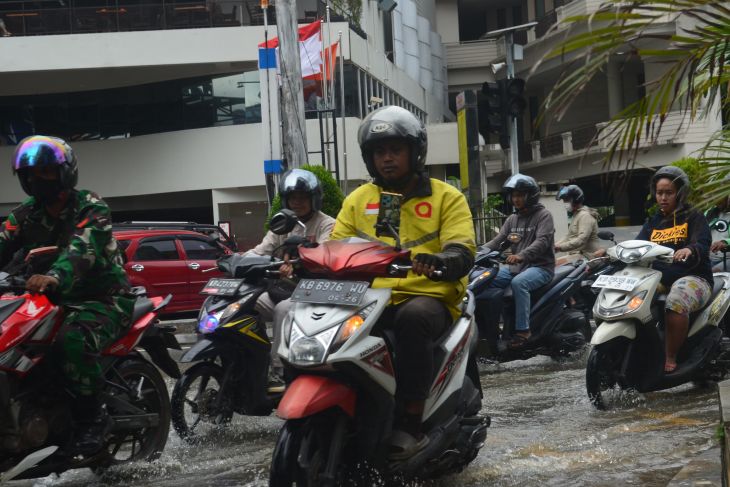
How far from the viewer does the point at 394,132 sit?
5.37 m

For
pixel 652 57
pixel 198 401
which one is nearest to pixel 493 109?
pixel 198 401

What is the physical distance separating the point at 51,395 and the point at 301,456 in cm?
190

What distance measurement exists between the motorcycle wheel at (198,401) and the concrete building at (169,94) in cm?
2438

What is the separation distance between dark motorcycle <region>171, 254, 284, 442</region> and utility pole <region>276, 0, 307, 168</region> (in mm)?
10711

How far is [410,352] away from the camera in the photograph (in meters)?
5.02

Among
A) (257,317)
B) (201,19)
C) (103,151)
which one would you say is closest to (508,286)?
(257,317)

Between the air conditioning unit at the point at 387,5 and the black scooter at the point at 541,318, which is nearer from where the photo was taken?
the black scooter at the point at 541,318

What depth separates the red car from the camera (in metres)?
20.2

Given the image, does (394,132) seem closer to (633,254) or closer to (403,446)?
(403,446)

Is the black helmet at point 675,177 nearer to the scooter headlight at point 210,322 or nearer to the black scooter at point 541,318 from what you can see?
the black scooter at point 541,318

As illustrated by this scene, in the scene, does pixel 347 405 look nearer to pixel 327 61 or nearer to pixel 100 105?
pixel 327 61

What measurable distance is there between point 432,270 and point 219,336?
9.51 ft

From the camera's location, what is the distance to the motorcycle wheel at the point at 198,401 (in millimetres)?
7297

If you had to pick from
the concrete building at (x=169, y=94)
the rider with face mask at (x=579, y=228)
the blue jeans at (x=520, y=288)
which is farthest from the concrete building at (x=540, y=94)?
the blue jeans at (x=520, y=288)
